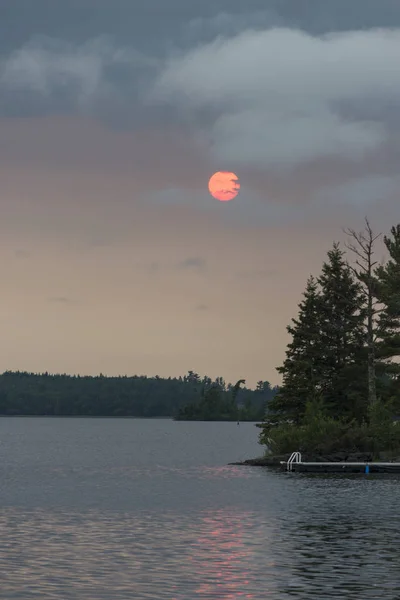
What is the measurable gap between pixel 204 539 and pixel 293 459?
43926 mm

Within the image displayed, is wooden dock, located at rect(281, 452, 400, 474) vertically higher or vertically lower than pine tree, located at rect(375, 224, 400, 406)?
lower

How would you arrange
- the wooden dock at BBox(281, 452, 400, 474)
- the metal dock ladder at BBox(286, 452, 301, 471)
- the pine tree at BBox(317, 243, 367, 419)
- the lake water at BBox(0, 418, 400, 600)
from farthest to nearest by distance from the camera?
the pine tree at BBox(317, 243, 367, 419), the metal dock ladder at BBox(286, 452, 301, 471), the wooden dock at BBox(281, 452, 400, 474), the lake water at BBox(0, 418, 400, 600)

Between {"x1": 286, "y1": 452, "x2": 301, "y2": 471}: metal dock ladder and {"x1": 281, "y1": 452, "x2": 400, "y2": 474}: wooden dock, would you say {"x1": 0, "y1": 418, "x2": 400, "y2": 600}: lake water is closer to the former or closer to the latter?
{"x1": 281, "y1": 452, "x2": 400, "y2": 474}: wooden dock

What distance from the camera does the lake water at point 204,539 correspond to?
93.6ft

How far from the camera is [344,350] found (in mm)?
93188

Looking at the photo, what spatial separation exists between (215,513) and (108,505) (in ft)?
26.0

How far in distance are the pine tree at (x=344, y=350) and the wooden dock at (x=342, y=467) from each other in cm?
1129

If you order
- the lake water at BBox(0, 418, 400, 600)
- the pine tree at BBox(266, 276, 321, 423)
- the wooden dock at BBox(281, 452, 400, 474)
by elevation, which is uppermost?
the pine tree at BBox(266, 276, 321, 423)

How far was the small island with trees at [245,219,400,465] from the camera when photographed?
3324 inches

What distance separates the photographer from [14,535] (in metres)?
41.0

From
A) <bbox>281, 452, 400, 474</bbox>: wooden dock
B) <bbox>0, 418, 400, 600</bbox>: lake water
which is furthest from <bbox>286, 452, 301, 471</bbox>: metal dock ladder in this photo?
<bbox>0, 418, 400, 600</bbox>: lake water

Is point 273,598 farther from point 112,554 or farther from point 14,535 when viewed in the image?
point 14,535

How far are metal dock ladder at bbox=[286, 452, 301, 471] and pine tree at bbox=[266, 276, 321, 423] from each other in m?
9.05

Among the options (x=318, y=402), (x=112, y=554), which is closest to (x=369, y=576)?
(x=112, y=554)
